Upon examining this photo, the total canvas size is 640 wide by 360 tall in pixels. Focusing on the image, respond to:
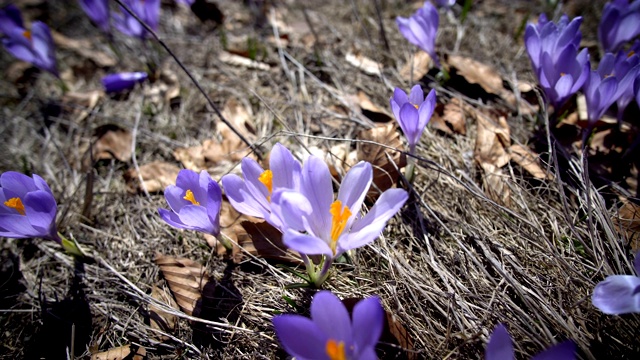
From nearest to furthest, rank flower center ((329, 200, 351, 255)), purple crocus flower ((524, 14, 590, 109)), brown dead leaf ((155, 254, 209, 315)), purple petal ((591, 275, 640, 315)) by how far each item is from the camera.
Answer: purple petal ((591, 275, 640, 315)) → flower center ((329, 200, 351, 255)) → brown dead leaf ((155, 254, 209, 315)) → purple crocus flower ((524, 14, 590, 109))

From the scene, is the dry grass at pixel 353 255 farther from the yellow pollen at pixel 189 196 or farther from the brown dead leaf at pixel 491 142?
the yellow pollen at pixel 189 196

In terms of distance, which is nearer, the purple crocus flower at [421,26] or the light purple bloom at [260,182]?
the light purple bloom at [260,182]

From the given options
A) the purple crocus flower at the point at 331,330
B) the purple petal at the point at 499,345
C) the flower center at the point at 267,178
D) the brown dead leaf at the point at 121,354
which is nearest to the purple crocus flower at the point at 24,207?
the brown dead leaf at the point at 121,354

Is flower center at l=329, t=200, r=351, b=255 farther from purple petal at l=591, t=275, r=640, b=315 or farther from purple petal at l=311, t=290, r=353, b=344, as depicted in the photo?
purple petal at l=591, t=275, r=640, b=315

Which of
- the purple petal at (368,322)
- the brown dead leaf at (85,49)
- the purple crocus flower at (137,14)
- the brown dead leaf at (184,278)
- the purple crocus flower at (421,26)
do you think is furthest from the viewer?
the brown dead leaf at (85,49)

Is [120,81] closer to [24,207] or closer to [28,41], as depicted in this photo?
[28,41]

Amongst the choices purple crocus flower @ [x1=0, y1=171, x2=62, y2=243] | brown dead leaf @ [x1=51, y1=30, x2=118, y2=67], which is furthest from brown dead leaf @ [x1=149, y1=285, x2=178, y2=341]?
brown dead leaf @ [x1=51, y1=30, x2=118, y2=67]
